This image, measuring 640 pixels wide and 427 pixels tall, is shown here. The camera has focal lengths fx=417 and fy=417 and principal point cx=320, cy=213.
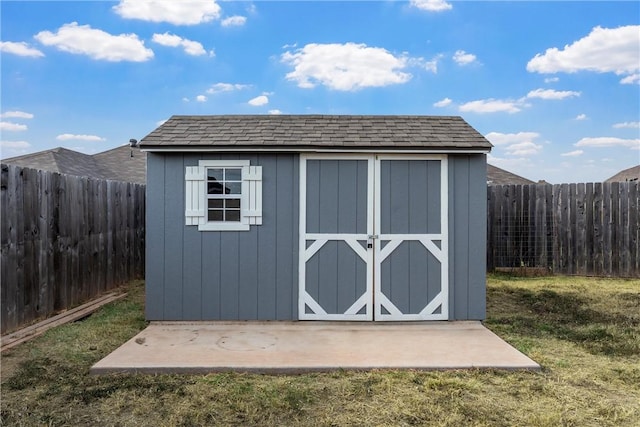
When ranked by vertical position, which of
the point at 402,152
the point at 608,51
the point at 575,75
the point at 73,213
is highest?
the point at 608,51

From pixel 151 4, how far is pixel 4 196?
6.13 meters

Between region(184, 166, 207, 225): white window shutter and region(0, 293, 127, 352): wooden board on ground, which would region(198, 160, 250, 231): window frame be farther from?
region(0, 293, 127, 352): wooden board on ground

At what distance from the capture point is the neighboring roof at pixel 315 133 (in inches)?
197

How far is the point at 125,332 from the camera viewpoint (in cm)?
484

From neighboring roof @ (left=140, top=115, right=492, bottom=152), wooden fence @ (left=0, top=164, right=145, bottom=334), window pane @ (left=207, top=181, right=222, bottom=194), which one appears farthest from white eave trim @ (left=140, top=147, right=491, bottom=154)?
wooden fence @ (left=0, top=164, right=145, bottom=334)

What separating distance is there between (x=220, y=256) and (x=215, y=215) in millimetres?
510

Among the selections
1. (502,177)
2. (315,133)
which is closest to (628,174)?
(502,177)

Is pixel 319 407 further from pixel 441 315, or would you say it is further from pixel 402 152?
pixel 402 152

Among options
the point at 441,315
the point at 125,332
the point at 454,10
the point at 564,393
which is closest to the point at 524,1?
the point at 454,10

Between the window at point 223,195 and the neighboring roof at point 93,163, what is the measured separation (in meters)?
7.03

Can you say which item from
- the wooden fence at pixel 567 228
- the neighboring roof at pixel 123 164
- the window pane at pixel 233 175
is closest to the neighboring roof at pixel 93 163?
the neighboring roof at pixel 123 164

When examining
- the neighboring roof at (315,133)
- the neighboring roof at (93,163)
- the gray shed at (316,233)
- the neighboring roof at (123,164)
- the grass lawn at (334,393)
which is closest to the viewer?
the grass lawn at (334,393)

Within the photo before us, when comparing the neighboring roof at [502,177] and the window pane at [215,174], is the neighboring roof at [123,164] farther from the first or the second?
the neighboring roof at [502,177]

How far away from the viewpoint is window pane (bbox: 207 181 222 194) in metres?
5.16
